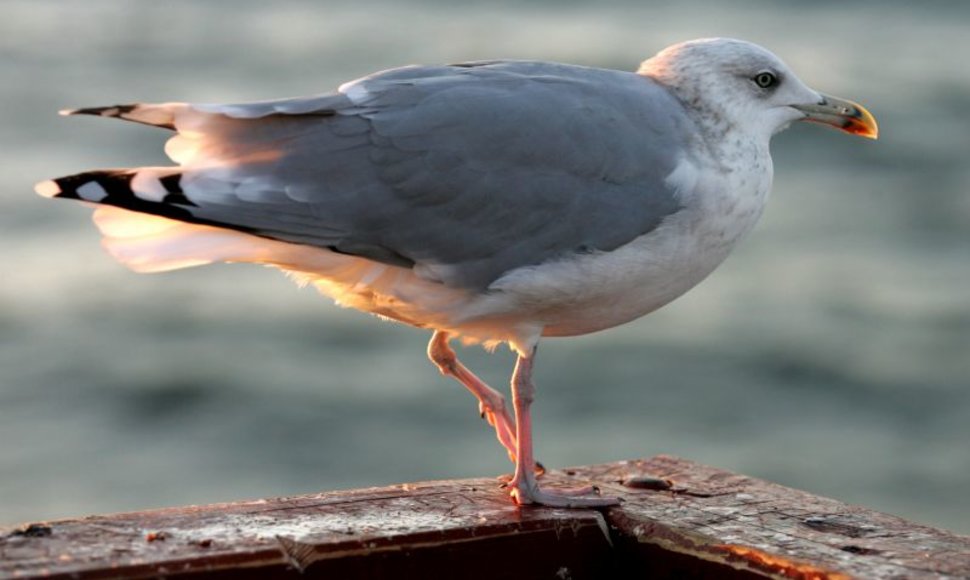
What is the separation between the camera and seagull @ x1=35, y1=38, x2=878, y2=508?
409cm

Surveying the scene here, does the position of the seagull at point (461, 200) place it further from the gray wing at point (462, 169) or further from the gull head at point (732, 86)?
the gull head at point (732, 86)

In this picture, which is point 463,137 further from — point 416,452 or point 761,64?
point 416,452

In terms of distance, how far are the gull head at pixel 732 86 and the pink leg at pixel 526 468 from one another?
Answer: 730mm

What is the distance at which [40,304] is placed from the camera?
34.6 ft

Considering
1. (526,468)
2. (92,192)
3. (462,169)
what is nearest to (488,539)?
(526,468)

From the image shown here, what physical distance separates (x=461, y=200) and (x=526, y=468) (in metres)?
0.64

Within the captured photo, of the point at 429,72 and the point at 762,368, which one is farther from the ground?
the point at 429,72

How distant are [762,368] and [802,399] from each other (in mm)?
285

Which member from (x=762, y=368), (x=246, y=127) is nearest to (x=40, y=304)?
(x=762, y=368)

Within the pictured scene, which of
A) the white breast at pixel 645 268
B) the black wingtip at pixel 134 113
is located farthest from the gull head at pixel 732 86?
the black wingtip at pixel 134 113

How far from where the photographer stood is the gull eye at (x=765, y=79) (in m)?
4.50

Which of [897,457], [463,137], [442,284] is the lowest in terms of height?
[897,457]

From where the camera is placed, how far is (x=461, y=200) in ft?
13.6

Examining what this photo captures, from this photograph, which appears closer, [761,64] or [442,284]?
[442,284]
